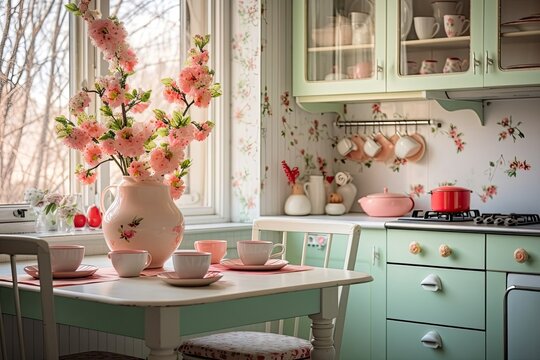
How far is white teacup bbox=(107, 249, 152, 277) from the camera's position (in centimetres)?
247

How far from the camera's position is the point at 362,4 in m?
3.93

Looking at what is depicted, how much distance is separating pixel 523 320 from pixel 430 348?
0.42 m

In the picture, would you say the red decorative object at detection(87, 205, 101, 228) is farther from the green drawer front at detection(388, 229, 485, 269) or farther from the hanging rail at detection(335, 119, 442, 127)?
the hanging rail at detection(335, 119, 442, 127)

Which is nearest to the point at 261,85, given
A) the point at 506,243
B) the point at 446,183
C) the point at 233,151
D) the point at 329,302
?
the point at 233,151

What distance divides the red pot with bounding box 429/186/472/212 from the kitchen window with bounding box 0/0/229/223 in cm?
107

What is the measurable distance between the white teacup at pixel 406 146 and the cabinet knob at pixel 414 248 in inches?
27.3

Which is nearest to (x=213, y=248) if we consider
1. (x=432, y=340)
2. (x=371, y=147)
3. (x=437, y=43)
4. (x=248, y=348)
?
(x=248, y=348)

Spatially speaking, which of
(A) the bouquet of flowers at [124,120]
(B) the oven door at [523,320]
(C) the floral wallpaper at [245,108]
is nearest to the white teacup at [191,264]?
(A) the bouquet of flowers at [124,120]

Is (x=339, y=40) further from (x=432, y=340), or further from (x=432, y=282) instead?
(x=432, y=340)

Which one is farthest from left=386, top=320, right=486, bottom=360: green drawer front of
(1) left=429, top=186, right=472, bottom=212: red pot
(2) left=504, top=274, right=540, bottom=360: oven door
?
(1) left=429, top=186, right=472, bottom=212: red pot

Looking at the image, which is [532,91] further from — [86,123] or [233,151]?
[86,123]

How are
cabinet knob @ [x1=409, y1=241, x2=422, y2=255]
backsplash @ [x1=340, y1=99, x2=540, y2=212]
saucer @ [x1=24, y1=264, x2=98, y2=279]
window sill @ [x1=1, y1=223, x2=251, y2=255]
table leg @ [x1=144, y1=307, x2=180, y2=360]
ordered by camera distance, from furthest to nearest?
backsplash @ [x1=340, y1=99, x2=540, y2=212], cabinet knob @ [x1=409, y1=241, x2=422, y2=255], window sill @ [x1=1, y1=223, x2=251, y2=255], saucer @ [x1=24, y1=264, x2=98, y2=279], table leg @ [x1=144, y1=307, x2=180, y2=360]

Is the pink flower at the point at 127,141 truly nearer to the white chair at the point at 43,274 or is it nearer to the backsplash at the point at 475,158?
the white chair at the point at 43,274

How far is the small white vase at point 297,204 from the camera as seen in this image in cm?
408
